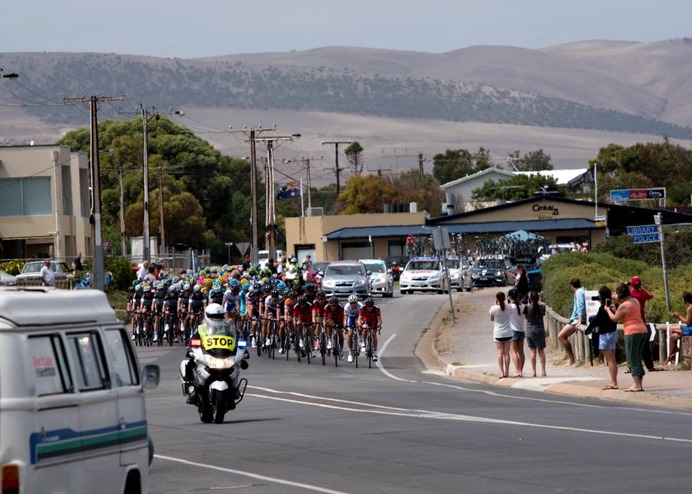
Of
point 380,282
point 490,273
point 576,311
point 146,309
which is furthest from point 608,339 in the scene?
point 490,273

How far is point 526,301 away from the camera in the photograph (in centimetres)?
3109

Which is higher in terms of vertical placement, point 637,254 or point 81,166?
point 81,166

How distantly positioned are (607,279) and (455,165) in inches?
6153

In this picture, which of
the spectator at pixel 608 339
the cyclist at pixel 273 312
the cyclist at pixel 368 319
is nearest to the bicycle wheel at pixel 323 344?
the cyclist at pixel 368 319

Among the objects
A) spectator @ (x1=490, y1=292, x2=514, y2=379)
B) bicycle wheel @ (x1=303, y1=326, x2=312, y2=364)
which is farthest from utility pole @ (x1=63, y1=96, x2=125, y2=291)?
spectator @ (x1=490, y1=292, x2=514, y2=379)

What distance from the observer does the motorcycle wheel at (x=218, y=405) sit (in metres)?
20.3

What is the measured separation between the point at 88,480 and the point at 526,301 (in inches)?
849

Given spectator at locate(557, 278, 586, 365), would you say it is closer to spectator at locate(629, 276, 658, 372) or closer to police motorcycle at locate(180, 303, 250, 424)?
spectator at locate(629, 276, 658, 372)

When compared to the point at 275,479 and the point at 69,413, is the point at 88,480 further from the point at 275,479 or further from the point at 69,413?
the point at 275,479

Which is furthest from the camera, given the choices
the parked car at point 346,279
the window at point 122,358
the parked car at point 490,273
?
the parked car at point 490,273

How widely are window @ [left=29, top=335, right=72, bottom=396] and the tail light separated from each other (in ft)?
1.83

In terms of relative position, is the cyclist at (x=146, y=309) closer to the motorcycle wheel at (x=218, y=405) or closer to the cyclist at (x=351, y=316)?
the cyclist at (x=351, y=316)

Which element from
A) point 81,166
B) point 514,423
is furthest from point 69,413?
point 81,166

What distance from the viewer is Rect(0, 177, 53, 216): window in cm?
7400
